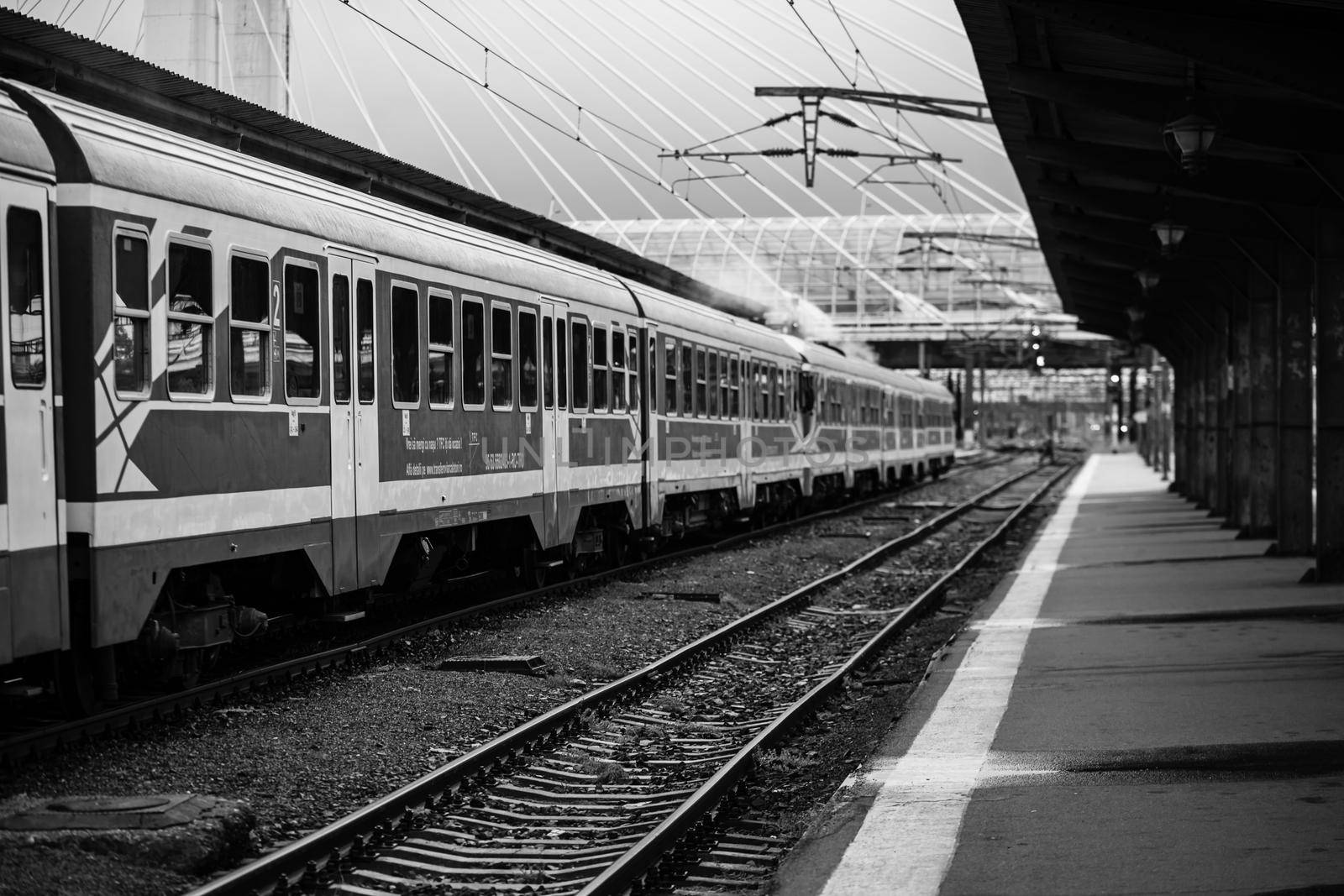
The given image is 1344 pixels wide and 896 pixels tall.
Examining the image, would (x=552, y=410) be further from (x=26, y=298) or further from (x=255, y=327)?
(x=26, y=298)

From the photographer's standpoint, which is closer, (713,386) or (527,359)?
(527,359)

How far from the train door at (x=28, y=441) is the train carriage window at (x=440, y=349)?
450 centimetres

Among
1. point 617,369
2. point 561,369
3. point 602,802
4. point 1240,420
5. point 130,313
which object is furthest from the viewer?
point 1240,420

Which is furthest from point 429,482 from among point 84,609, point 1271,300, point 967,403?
point 967,403

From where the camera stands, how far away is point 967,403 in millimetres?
88562

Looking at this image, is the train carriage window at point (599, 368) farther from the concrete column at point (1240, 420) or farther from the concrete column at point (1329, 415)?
the concrete column at point (1240, 420)

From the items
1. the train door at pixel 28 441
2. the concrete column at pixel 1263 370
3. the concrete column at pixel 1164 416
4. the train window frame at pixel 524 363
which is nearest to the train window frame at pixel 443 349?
the train window frame at pixel 524 363

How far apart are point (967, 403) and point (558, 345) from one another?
76.0m

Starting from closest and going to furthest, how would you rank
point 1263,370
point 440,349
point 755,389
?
point 440,349, point 1263,370, point 755,389

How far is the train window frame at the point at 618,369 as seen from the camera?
16609 mm

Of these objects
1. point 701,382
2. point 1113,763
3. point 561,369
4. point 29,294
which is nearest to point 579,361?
point 561,369

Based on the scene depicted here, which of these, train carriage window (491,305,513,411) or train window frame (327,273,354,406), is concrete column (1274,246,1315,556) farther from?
train window frame (327,273,354,406)

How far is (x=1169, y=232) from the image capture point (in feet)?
52.5

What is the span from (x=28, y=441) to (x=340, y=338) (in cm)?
328
